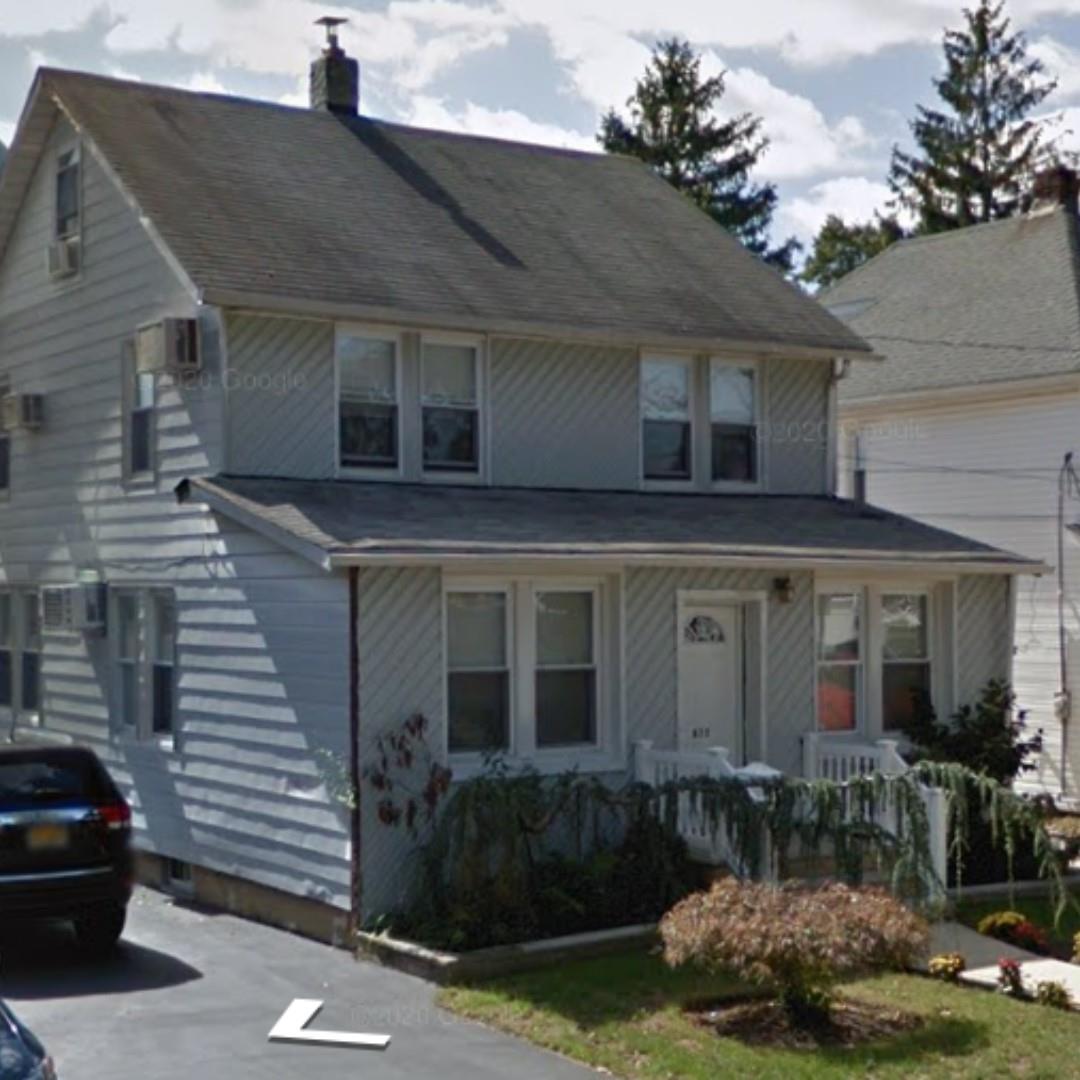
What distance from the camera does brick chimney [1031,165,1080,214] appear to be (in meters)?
27.1

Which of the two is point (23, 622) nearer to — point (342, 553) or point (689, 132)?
point (342, 553)

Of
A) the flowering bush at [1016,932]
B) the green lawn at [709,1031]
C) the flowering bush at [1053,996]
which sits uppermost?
the flowering bush at [1016,932]

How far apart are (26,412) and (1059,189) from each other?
16126mm

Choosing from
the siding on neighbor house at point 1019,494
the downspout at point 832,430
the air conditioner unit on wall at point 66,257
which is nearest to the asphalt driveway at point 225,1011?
the air conditioner unit on wall at point 66,257

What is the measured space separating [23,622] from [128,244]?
17.1 ft

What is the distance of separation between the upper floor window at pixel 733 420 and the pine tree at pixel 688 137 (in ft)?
92.2

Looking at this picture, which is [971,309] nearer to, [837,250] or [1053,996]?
[1053,996]

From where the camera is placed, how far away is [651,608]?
631 inches

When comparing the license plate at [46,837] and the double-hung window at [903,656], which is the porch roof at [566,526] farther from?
the license plate at [46,837]

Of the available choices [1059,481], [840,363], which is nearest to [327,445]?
[840,363]

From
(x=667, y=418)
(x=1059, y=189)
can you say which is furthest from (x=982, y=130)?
(x=667, y=418)

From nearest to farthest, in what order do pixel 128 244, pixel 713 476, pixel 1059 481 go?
pixel 128 244 → pixel 713 476 → pixel 1059 481

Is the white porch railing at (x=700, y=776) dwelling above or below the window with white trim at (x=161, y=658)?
below

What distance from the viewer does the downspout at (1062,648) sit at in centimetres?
2356
